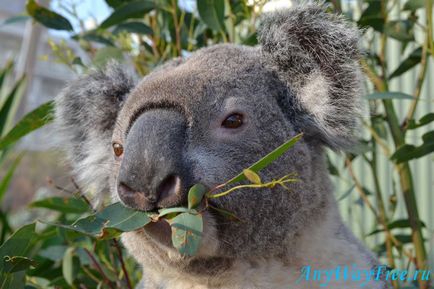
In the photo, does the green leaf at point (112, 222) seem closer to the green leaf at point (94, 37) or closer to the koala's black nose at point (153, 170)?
the koala's black nose at point (153, 170)

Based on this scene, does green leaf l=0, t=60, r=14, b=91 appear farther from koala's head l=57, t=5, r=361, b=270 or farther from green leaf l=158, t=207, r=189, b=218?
green leaf l=158, t=207, r=189, b=218

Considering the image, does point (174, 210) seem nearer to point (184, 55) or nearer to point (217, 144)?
point (217, 144)

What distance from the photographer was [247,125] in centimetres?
161

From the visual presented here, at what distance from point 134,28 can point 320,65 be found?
32.9 inches

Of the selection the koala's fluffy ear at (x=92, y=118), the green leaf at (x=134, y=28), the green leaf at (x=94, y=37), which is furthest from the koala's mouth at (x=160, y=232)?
the green leaf at (x=94, y=37)

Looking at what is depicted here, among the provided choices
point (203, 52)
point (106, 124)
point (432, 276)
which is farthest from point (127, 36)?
point (432, 276)

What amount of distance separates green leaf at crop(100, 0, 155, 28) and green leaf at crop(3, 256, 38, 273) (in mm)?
1104

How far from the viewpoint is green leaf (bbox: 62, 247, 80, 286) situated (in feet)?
6.34

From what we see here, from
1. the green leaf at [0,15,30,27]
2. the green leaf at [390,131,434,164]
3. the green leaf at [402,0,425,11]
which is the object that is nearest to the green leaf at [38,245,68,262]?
the green leaf at [0,15,30,27]

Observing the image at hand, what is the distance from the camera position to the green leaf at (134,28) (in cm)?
225

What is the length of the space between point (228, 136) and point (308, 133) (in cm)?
31

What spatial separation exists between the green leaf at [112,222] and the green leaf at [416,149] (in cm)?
96

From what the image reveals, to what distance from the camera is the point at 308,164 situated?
168 centimetres

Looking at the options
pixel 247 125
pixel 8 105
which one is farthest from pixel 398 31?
pixel 8 105
